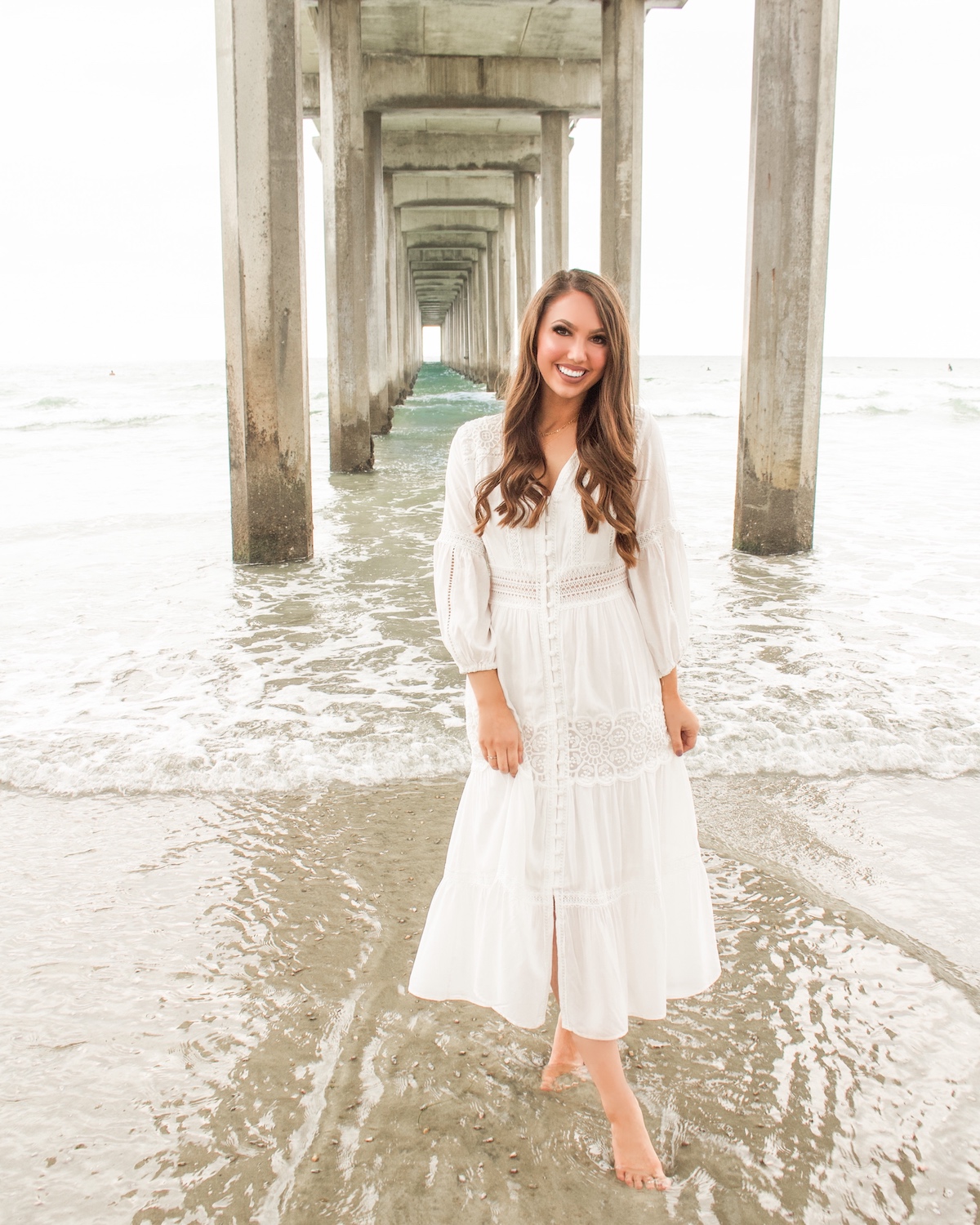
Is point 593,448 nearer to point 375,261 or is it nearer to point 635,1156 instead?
point 635,1156

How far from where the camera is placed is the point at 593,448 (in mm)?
1664

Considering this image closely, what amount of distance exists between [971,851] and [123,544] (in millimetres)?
6333

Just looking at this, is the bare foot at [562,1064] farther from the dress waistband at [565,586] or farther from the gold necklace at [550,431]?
the gold necklace at [550,431]

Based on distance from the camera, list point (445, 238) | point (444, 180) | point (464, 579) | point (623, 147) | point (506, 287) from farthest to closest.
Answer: point (445, 238), point (506, 287), point (444, 180), point (623, 147), point (464, 579)

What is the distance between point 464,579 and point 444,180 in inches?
929

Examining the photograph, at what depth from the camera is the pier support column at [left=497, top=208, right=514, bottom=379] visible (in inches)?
958

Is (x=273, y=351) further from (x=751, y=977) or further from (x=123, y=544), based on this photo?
(x=751, y=977)

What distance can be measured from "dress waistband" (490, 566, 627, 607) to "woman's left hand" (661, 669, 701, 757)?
7.5 inches

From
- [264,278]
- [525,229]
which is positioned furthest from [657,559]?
[525,229]

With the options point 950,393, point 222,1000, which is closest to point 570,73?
point 222,1000

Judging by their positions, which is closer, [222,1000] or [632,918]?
[632,918]

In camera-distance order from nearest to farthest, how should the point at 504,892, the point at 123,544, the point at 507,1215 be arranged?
the point at 507,1215, the point at 504,892, the point at 123,544

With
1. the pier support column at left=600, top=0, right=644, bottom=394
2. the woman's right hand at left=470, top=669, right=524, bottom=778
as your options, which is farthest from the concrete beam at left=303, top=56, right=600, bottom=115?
the woman's right hand at left=470, top=669, right=524, bottom=778

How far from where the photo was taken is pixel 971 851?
2.71 metres
